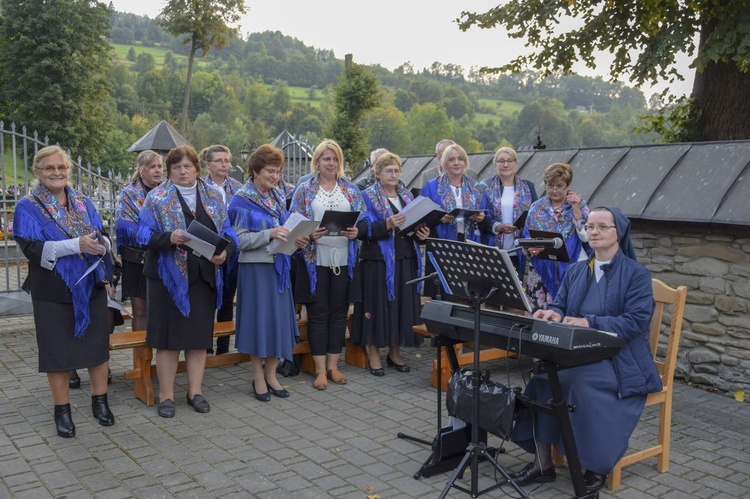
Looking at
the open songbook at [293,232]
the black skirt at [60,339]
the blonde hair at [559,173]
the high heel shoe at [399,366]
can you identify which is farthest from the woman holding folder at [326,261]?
the black skirt at [60,339]

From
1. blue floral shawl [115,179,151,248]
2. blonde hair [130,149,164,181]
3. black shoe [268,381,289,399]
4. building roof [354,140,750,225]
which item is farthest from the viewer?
blonde hair [130,149,164,181]

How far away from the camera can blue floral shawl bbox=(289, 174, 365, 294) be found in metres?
6.46

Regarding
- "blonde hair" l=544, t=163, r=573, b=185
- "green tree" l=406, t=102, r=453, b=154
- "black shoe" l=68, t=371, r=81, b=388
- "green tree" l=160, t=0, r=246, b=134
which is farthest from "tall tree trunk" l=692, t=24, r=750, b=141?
"green tree" l=406, t=102, r=453, b=154

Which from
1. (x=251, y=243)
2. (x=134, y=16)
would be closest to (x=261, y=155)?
(x=251, y=243)

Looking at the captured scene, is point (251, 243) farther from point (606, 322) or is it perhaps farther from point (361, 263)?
point (606, 322)

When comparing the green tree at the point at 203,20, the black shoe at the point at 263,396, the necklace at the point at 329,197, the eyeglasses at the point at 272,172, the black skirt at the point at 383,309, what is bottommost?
the black shoe at the point at 263,396

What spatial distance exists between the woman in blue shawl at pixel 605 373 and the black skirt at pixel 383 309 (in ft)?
8.18

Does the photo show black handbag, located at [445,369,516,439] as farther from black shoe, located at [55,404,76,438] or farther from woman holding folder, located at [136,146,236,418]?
black shoe, located at [55,404,76,438]

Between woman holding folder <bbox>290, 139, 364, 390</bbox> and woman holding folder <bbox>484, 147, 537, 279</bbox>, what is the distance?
1.37m

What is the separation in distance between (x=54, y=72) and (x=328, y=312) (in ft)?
94.8

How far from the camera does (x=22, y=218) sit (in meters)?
5.08

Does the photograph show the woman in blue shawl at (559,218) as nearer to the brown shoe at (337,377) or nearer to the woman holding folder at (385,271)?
the woman holding folder at (385,271)

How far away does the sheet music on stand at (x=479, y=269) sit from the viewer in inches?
155

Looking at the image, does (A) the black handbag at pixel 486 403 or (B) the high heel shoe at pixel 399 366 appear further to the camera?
(B) the high heel shoe at pixel 399 366
